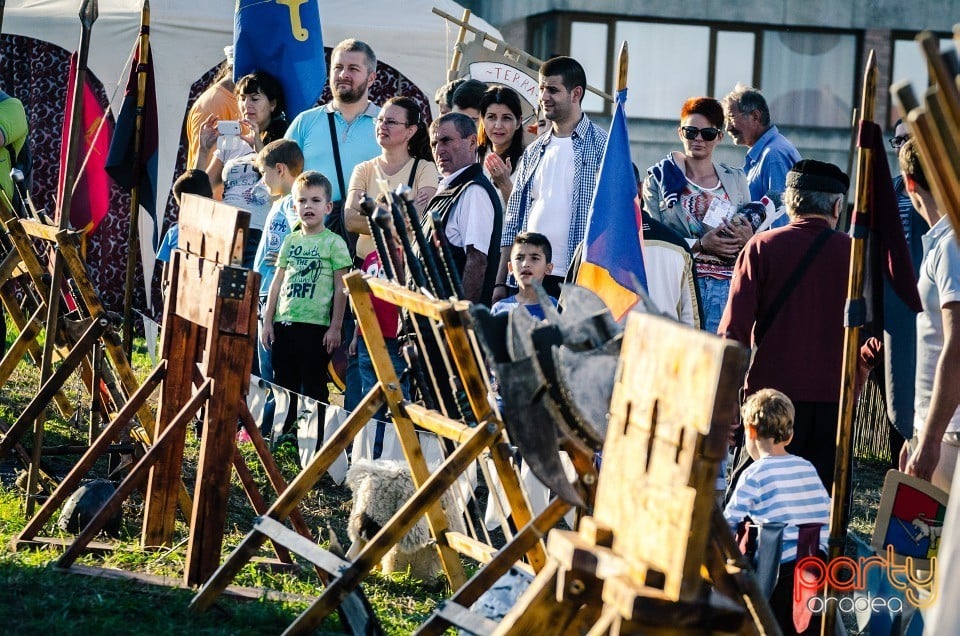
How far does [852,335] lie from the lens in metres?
4.13

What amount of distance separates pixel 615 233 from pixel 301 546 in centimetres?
190

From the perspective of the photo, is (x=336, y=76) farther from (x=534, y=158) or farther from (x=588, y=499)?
(x=588, y=499)

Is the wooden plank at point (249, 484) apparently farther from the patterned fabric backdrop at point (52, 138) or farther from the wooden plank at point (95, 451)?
the patterned fabric backdrop at point (52, 138)

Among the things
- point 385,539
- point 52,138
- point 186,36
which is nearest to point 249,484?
point 385,539

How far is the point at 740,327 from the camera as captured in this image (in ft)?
17.4

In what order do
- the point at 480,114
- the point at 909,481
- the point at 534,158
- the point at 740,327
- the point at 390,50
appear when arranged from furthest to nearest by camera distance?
the point at 390,50 < the point at 480,114 < the point at 534,158 < the point at 740,327 < the point at 909,481

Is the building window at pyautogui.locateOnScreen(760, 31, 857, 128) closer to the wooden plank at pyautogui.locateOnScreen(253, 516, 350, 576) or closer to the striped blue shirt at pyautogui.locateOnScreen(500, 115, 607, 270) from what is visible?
the striped blue shirt at pyautogui.locateOnScreen(500, 115, 607, 270)

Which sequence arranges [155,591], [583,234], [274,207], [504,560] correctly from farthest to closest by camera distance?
[274,207] < [583,234] < [155,591] < [504,560]

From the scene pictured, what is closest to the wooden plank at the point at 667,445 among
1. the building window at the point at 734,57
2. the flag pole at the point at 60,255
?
the flag pole at the point at 60,255

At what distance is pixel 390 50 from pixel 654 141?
10860 mm

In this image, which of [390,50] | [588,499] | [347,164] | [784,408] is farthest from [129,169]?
[588,499]

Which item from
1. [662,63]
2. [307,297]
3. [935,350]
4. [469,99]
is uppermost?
[662,63]

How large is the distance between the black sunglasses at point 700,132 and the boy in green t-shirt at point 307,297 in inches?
69.2

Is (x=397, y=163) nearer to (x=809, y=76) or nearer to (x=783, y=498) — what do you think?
(x=783, y=498)
